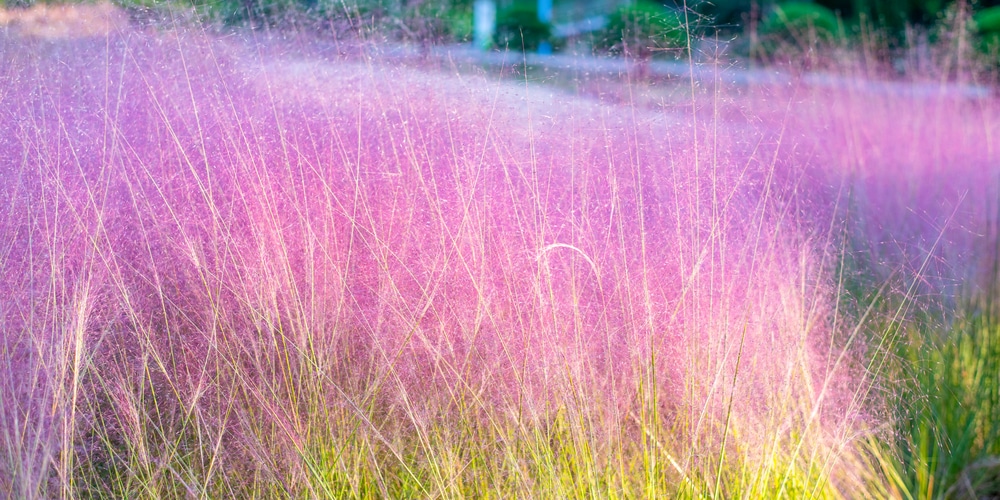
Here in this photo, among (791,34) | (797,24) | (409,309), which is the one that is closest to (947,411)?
(409,309)

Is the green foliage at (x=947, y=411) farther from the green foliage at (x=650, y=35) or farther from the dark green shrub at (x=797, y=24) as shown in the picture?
the dark green shrub at (x=797, y=24)

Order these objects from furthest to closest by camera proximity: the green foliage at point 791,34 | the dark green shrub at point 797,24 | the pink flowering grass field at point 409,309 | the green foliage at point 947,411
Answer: the dark green shrub at point 797,24 → the green foliage at point 791,34 → the green foliage at point 947,411 → the pink flowering grass field at point 409,309

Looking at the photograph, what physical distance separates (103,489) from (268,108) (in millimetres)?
671

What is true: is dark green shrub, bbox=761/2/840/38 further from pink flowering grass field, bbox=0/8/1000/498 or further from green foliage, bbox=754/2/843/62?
pink flowering grass field, bbox=0/8/1000/498

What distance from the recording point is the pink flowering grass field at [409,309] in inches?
45.5

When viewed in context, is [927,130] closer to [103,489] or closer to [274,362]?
[274,362]

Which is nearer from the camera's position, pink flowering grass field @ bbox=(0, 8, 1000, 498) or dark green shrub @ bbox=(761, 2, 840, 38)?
pink flowering grass field @ bbox=(0, 8, 1000, 498)

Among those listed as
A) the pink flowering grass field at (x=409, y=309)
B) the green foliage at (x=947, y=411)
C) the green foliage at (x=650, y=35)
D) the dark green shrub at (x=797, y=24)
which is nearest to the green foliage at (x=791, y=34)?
the dark green shrub at (x=797, y=24)

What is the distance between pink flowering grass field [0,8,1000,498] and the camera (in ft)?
3.79

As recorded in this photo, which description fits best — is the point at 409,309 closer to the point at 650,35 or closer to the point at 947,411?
the point at 650,35

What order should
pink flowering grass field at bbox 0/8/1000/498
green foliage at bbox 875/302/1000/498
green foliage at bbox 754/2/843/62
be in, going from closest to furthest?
1. pink flowering grass field at bbox 0/8/1000/498
2. green foliage at bbox 875/302/1000/498
3. green foliage at bbox 754/2/843/62

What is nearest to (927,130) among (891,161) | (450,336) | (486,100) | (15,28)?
(891,161)

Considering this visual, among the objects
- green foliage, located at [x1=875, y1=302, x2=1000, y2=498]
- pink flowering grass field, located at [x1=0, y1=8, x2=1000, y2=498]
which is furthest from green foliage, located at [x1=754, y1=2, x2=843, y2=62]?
pink flowering grass field, located at [x1=0, y1=8, x2=1000, y2=498]

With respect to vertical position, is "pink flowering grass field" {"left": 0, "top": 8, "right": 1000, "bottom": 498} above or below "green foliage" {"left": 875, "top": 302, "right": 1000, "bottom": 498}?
above
